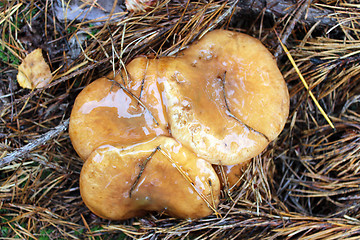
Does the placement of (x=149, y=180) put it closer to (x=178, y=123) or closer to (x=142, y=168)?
(x=142, y=168)

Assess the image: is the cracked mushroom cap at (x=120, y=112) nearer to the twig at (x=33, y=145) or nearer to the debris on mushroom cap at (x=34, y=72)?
the twig at (x=33, y=145)

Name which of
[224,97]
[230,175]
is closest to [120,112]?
[224,97]

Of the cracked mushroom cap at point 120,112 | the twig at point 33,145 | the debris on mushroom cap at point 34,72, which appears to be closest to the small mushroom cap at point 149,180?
the cracked mushroom cap at point 120,112

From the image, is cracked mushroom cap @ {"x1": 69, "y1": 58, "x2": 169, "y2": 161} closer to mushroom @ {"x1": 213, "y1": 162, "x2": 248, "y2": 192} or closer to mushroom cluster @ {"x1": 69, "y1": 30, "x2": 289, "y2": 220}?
mushroom cluster @ {"x1": 69, "y1": 30, "x2": 289, "y2": 220}

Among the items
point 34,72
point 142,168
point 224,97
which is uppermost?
point 224,97

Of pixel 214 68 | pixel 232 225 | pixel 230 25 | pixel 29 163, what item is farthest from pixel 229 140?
pixel 29 163

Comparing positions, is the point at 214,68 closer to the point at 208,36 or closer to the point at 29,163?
the point at 208,36

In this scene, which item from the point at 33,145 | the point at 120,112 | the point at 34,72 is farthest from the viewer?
the point at 34,72
